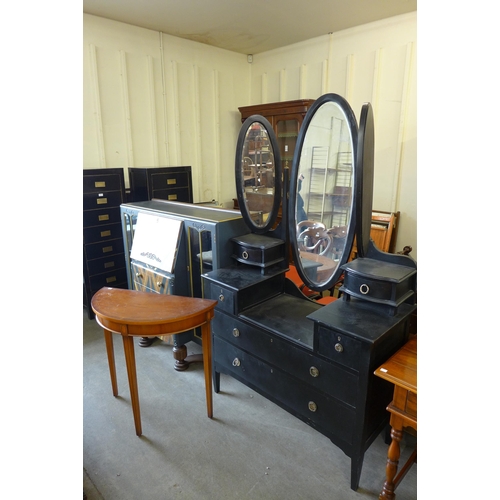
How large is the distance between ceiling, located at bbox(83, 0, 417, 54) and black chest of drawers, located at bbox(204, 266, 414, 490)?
228 centimetres

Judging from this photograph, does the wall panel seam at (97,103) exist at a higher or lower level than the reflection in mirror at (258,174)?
higher

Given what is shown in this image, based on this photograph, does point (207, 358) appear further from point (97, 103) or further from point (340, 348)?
point (97, 103)

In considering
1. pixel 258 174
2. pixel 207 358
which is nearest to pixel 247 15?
pixel 258 174

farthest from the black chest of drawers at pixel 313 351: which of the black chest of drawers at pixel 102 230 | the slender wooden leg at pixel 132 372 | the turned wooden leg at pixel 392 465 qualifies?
the black chest of drawers at pixel 102 230

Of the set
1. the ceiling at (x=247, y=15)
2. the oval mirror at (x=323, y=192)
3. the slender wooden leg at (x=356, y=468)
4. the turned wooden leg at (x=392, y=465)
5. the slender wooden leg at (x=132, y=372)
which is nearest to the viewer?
the turned wooden leg at (x=392, y=465)

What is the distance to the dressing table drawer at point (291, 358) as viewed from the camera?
1466 mm

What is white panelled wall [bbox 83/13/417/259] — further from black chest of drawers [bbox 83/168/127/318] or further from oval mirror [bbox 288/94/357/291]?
oval mirror [bbox 288/94/357/291]

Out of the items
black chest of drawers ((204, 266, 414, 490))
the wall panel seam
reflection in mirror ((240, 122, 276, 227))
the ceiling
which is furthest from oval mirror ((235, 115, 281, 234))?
the wall panel seam

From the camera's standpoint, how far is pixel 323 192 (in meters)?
1.75

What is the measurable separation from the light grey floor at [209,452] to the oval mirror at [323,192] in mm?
817

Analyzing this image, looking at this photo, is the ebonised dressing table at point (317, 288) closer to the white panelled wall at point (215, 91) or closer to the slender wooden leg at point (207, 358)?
the slender wooden leg at point (207, 358)

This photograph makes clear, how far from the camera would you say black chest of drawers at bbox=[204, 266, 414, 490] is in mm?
1420
